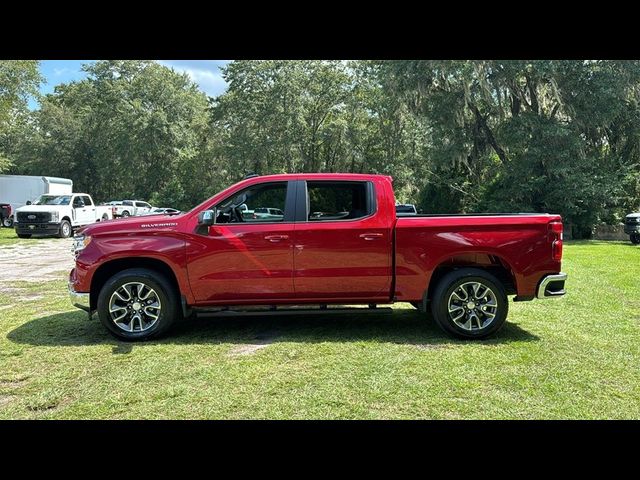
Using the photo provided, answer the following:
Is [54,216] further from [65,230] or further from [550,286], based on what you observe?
[550,286]

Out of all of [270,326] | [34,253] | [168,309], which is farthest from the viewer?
[34,253]

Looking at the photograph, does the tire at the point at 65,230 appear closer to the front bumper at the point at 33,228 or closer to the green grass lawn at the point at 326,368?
the front bumper at the point at 33,228

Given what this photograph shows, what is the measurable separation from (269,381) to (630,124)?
23101 mm

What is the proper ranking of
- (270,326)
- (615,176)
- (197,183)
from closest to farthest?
(270,326), (615,176), (197,183)

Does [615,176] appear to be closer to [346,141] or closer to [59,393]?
[346,141]

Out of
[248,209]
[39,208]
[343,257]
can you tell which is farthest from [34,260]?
[343,257]

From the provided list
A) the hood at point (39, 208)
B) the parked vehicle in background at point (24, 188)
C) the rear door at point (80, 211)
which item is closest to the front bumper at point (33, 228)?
the hood at point (39, 208)

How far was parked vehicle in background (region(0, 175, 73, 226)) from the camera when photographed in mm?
26625

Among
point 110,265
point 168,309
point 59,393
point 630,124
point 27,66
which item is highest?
point 27,66

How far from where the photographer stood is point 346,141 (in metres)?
34.0

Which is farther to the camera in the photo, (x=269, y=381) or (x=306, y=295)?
(x=306, y=295)

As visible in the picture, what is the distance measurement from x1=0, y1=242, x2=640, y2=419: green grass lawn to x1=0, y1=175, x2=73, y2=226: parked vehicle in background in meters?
22.8

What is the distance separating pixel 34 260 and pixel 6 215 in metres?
16.9
